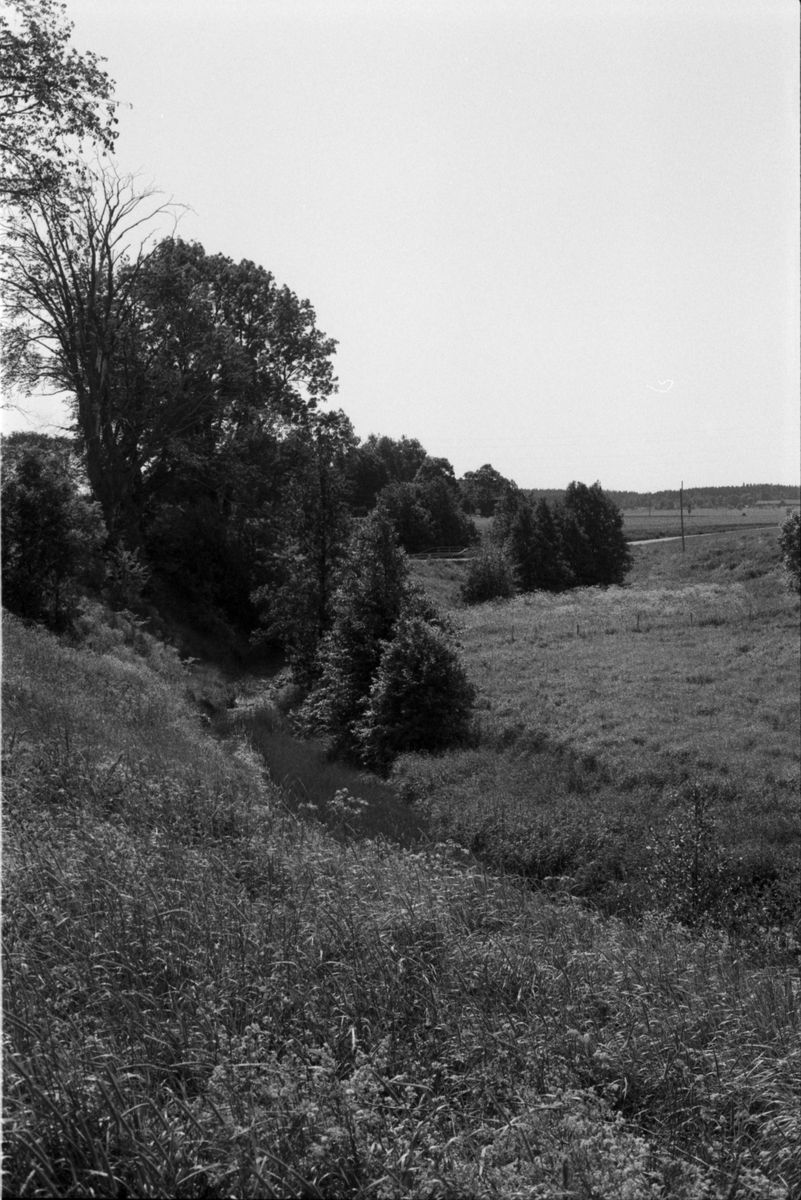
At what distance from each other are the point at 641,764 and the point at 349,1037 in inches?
588

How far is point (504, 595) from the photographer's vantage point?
47.9 meters

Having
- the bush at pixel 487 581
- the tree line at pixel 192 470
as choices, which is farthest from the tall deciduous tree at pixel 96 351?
the bush at pixel 487 581

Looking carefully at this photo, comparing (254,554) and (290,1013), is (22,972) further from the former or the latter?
(254,554)

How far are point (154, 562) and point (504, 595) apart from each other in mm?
18445

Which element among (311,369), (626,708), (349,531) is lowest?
(626,708)

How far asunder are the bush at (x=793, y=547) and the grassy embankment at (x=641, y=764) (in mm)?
1565

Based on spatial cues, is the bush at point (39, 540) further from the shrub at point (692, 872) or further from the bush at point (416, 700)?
the shrub at point (692, 872)

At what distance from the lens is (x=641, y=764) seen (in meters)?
18.0

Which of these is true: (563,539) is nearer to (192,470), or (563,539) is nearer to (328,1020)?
(192,470)

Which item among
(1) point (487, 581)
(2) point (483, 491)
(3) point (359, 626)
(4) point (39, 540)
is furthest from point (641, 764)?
(2) point (483, 491)

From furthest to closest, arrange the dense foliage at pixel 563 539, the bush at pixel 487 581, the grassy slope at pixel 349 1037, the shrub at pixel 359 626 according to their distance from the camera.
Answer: the dense foliage at pixel 563 539, the bush at pixel 487 581, the shrub at pixel 359 626, the grassy slope at pixel 349 1037

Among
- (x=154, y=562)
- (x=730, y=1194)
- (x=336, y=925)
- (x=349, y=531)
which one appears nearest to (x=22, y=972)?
(x=336, y=925)

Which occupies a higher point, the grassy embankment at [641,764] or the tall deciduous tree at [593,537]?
the tall deciduous tree at [593,537]

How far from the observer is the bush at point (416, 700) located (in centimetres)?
2164
